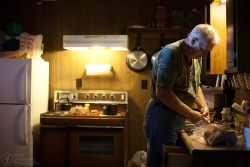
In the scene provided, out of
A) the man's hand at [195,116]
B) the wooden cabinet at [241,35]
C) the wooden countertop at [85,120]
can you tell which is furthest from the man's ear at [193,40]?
the wooden countertop at [85,120]

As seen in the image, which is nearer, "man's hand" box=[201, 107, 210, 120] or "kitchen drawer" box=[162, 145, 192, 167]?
"kitchen drawer" box=[162, 145, 192, 167]

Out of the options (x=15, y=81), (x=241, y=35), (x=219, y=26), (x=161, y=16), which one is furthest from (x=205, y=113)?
(x=15, y=81)

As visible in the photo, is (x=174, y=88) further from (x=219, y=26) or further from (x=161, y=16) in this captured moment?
(x=161, y=16)

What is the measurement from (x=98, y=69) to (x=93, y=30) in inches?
22.9

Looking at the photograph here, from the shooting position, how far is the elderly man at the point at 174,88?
1932mm

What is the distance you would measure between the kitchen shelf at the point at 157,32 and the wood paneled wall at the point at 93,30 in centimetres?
11

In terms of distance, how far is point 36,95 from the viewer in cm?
342

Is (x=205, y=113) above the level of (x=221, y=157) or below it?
above

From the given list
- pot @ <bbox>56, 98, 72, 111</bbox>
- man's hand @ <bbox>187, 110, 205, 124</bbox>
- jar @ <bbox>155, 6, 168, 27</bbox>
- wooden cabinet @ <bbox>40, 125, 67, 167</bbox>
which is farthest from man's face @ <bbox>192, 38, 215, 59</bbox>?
pot @ <bbox>56, 98, 72, 111</bbox>

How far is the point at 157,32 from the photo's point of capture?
363 cm

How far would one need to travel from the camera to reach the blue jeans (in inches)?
81.7

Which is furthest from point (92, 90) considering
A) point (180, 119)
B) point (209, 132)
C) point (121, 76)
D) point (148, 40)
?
point (209, 132)

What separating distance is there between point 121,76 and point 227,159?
8.16ft

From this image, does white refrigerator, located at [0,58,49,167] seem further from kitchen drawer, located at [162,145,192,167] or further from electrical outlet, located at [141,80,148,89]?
kitchen drawer, located at [162,145,192,167]
